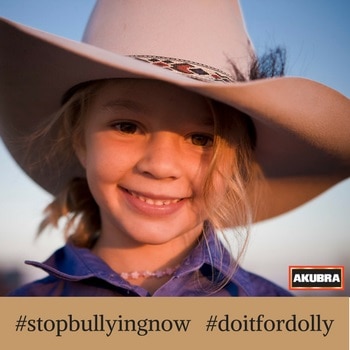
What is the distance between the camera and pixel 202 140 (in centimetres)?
103

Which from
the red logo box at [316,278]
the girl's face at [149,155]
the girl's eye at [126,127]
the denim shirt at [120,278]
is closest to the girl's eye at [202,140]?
the girl's face at [149,155]

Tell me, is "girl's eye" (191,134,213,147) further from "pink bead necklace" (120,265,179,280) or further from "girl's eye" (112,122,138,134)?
"pink bead necklace" (120,265,179,280)

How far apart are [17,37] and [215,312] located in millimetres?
619

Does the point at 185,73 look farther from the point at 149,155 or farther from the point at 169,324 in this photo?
the point at 169,324

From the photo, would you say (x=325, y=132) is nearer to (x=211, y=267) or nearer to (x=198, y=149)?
(x=198, y=149)

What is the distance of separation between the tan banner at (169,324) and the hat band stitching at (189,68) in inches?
16.7

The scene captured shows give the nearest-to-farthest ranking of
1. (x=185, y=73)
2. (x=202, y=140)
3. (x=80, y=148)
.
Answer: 1. (x=185, y=73)
2. (x=202, y=140)
3. (x=80, y=148)

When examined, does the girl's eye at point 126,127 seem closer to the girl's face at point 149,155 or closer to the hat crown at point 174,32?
the girl's face at point 149,155

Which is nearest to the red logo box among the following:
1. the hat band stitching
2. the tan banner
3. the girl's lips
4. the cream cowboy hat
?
the tan banner

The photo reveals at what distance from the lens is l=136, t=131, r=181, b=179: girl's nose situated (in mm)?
953

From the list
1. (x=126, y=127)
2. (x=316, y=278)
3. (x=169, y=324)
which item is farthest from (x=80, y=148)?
(x=316, y=278)

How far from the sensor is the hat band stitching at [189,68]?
0.92 m

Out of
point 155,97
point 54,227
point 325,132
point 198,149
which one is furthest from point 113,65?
point 54,227

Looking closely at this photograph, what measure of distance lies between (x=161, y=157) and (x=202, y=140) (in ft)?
0.37
